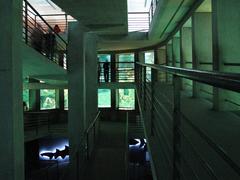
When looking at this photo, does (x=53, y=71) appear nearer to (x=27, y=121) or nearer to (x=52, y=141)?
(x=27, y=121)

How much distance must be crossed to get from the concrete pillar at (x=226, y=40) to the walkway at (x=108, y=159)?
10.8 ft

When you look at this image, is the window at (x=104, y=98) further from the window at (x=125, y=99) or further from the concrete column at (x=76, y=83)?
the concrete column at (x=76, y=83)

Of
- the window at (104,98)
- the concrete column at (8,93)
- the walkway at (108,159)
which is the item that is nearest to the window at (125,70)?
the window at (104,98)

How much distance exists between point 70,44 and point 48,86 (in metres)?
4.34

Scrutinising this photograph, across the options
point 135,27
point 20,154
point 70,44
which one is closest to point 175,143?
point 20,154

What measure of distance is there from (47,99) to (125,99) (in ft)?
13.1

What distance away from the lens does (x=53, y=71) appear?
881cm

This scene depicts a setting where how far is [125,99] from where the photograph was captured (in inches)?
Answer: 635

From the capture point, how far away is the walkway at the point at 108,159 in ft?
23.6

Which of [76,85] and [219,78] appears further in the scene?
[76,85]

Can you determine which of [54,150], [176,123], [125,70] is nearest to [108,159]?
[176,123]

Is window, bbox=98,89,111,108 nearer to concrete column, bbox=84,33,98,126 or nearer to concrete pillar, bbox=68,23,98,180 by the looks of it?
Result: concrete column, bbox=84,33,98,126

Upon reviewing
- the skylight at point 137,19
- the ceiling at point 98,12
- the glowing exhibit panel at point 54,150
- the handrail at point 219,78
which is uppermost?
the skylight at point 137,19

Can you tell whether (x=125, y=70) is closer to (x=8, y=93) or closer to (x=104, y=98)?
(x=104, y=98)
